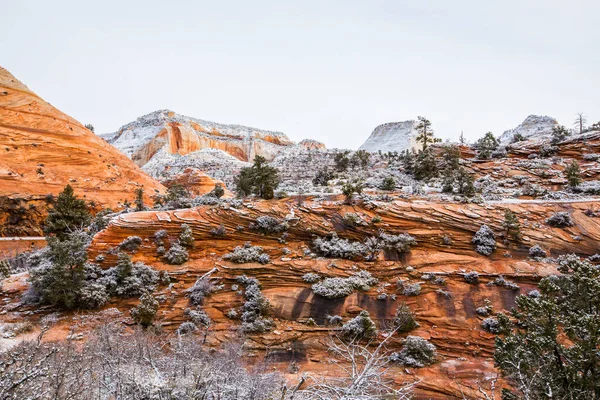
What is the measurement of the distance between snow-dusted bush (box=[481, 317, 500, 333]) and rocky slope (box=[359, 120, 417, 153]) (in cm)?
6122

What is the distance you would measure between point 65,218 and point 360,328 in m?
18.4

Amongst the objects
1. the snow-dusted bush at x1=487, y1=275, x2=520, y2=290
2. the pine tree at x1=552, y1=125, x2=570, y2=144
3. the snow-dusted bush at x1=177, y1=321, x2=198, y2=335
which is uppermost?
the pine tree at x1=552, y1=125, x2=570, y2=144

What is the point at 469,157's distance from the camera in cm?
3528

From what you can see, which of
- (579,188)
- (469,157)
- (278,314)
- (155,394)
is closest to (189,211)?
(278,314)

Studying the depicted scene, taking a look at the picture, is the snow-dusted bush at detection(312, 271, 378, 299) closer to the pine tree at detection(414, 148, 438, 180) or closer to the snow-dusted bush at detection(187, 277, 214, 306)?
the snow-dusted bush at detection(187, 277, 214, 306)

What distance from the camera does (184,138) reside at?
255 ft

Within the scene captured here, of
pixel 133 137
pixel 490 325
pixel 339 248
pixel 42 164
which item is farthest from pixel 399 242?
pixel 133 137

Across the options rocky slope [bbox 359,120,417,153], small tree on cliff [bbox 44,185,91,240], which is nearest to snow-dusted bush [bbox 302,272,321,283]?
small tree on cliff [bbox 44,185,91,240]

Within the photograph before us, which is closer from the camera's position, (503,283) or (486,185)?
(503,283)

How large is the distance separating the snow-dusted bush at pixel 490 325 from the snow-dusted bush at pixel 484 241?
13.7 feet

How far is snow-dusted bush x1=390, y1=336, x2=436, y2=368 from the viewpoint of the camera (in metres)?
13.3

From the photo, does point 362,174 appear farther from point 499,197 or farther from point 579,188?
point 579,188

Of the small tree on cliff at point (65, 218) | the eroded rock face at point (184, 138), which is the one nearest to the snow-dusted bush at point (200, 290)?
the small tree on cliff at point (65, 218)

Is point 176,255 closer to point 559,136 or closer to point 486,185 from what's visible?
point 486,185
